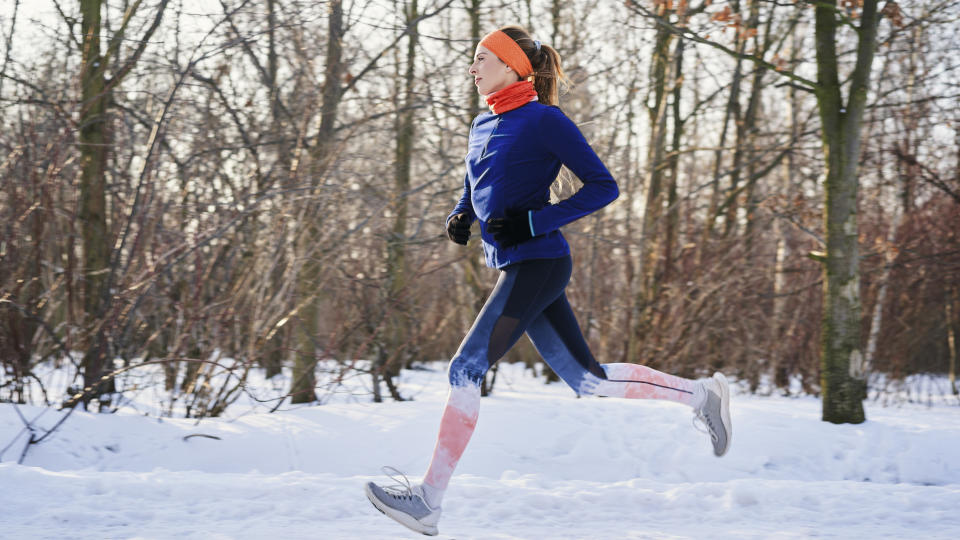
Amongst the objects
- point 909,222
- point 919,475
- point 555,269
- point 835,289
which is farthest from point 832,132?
point 909,222

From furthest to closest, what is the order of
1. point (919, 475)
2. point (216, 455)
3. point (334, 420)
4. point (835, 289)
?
point (835, 289)
point (334, 420)
point (919, 475)
point (216, 455)

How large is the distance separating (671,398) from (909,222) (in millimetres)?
8234

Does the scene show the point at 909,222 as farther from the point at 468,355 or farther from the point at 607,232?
the point at 468,355

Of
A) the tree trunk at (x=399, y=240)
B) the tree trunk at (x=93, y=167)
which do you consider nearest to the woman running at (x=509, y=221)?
the tree trunk at (x=399, y=240)

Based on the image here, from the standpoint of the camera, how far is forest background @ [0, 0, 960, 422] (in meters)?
5.64

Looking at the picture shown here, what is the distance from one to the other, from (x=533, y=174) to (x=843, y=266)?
406cm

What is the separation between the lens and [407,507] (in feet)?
9.29

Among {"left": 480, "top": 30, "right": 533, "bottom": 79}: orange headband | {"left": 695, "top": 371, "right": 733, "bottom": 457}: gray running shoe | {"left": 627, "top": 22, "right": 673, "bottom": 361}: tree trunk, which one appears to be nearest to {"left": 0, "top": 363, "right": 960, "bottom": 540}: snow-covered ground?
{"left": 695, "top": 371, "right": 733, "bottom": 457}: gray running shoe

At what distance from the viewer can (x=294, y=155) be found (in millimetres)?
7035

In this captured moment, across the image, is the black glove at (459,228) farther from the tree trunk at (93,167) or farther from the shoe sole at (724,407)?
the tree trunk at (93,167)

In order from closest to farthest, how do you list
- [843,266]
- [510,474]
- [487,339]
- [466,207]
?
[487,339]
[466,207]
[510,474]
[843,266]

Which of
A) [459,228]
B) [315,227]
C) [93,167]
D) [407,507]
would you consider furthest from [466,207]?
[93,167]

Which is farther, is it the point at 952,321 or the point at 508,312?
the point at 952,321

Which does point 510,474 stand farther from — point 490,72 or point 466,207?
point 490,72
